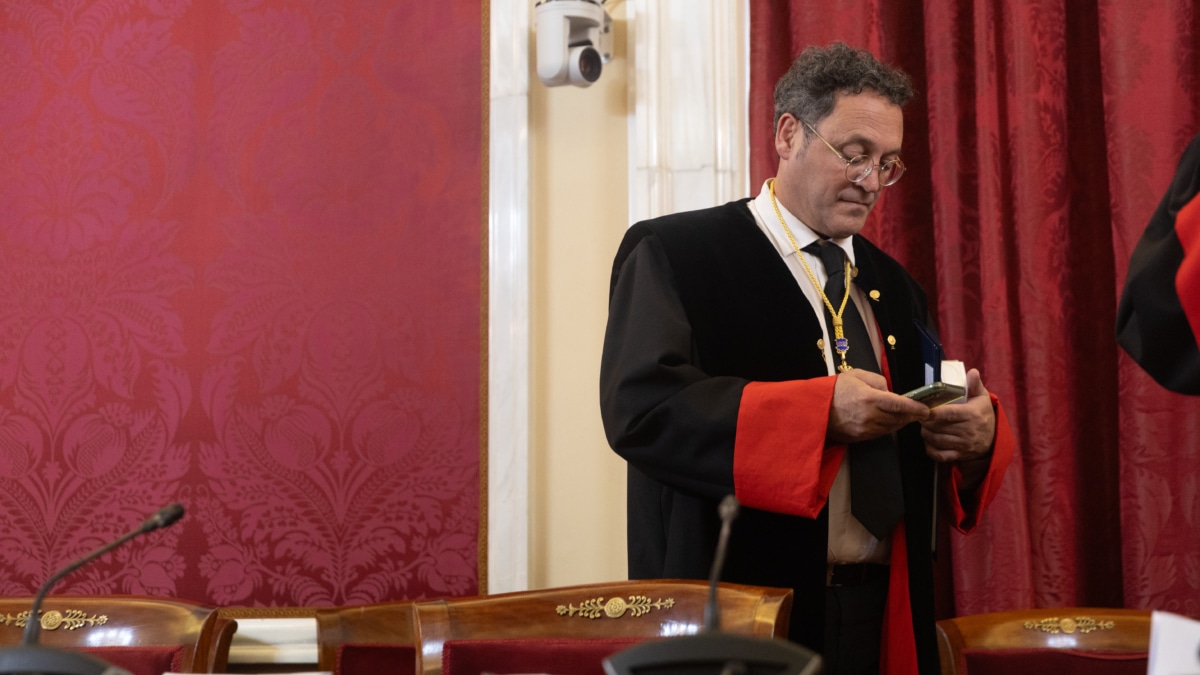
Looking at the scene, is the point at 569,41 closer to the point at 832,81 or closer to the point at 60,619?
the point at 832,81

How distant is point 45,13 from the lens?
320 centimetres

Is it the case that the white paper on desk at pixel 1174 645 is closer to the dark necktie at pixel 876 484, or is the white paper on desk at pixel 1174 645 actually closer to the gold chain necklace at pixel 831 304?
the dark necktie at pixel 876 484

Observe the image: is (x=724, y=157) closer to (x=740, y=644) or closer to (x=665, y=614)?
(x=665, y=614)

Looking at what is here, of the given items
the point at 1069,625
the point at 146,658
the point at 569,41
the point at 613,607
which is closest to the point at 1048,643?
the point at 1069,625

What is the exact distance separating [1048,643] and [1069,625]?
4 centimetres

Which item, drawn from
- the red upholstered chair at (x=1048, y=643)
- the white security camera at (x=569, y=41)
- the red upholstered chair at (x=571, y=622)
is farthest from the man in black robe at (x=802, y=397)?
the white security camera at (x=569, y=41)

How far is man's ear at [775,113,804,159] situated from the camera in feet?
8.07

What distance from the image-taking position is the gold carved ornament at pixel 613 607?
5.33 feet

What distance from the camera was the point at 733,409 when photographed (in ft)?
6.65

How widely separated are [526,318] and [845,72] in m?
1.10

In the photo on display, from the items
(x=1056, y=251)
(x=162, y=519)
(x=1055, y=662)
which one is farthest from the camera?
(x=1056, y=251)

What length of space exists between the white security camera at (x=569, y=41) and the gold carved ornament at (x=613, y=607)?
1.73 metres

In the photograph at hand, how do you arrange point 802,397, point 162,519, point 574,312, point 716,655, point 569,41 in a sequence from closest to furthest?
point 716,655 < point 162,519 < point 802,397 < point 569,41 < point 574,312

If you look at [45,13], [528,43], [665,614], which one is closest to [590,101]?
[528,43]
